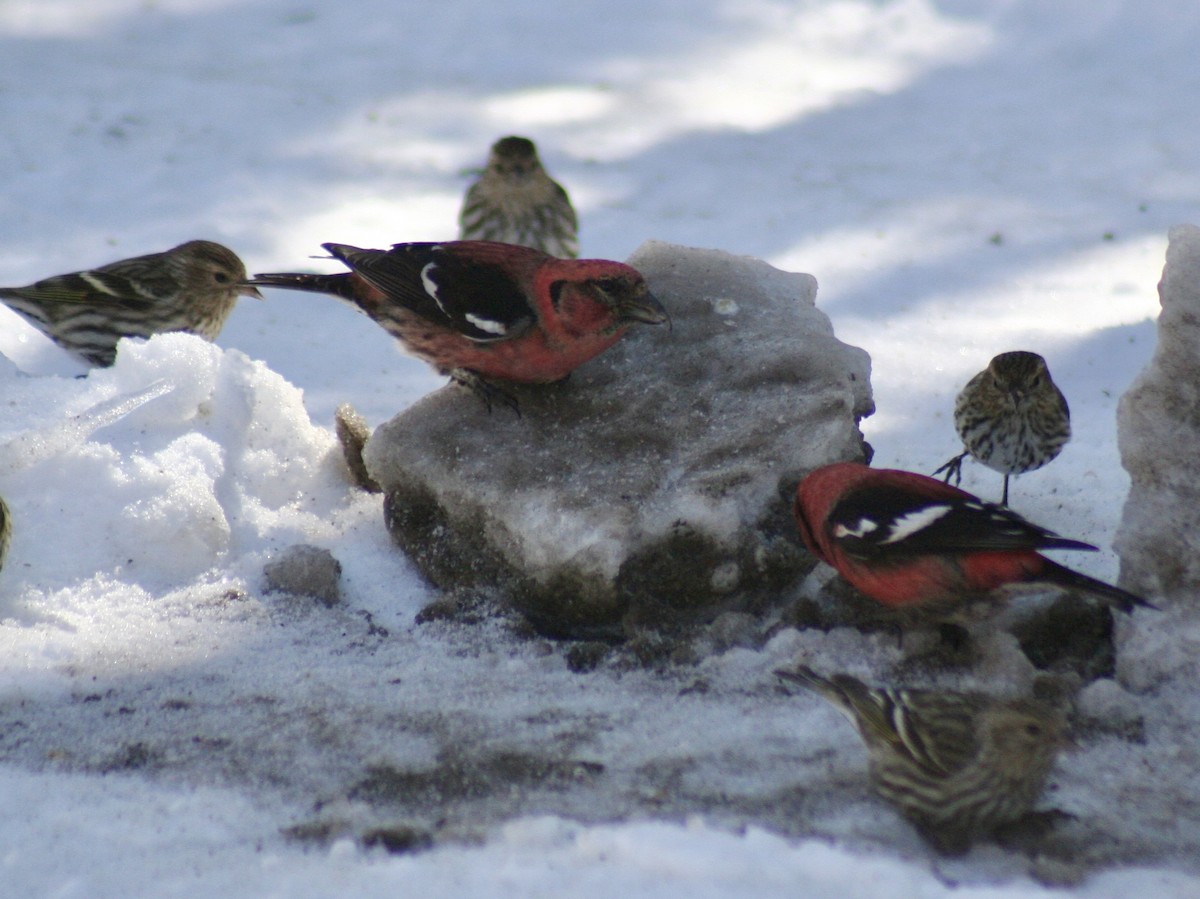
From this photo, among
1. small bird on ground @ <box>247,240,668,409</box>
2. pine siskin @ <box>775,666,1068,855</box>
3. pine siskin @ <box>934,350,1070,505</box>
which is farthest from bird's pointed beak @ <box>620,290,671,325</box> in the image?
pine siskin @ <box>775,666,1068,855</box>

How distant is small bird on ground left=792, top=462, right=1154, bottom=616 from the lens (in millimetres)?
3711

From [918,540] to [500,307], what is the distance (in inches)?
58.9

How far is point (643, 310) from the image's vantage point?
4.36 meters

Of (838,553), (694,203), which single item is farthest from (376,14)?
(838,553)

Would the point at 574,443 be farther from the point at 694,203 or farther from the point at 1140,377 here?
the point at 694,203

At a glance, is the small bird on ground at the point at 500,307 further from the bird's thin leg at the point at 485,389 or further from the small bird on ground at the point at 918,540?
the small bird on ground at the point at 918,540

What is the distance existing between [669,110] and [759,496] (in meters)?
5.57

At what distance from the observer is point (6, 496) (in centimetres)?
434

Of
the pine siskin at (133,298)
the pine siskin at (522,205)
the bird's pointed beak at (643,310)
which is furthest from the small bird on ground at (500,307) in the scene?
the pine siskin at (522,205)

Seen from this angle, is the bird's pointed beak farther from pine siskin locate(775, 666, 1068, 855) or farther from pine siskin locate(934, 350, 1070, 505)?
pine siskin locate(775, 666, 1068, 855)

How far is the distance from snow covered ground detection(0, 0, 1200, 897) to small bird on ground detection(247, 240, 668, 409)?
589 millimetres

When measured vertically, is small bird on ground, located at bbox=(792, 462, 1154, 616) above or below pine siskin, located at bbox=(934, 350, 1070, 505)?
below

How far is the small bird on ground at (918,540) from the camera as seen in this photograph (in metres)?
3.71

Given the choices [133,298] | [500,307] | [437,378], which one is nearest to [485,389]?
[500,307]
